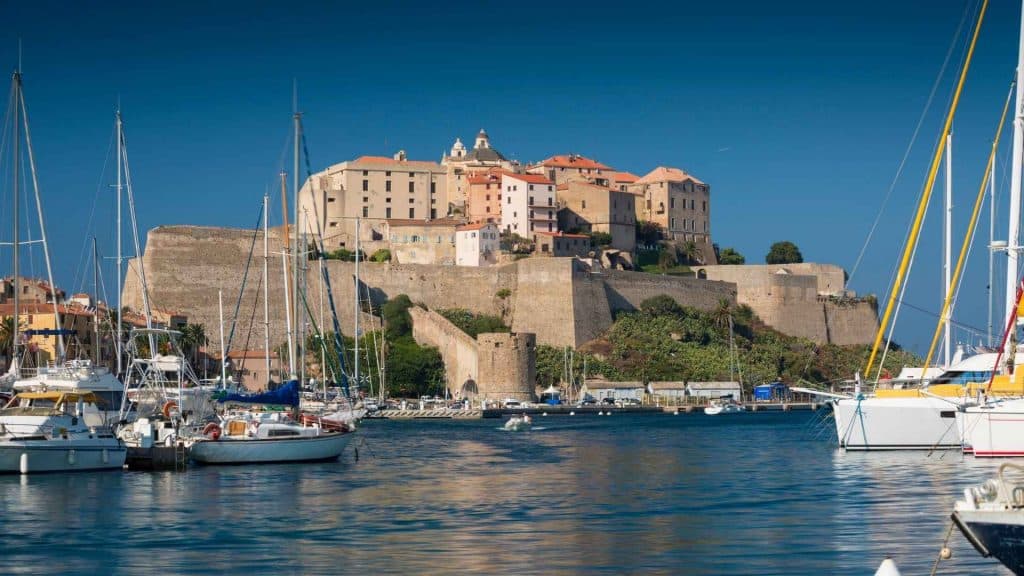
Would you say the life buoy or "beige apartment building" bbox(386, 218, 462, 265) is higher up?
"beige apartment building" bbox(386, 218, 462, 265)

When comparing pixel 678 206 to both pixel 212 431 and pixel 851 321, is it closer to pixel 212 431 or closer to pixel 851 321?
pixel 851 321

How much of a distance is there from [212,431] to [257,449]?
949mm

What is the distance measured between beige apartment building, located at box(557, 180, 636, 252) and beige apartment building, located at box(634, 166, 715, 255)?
3053 millimetres

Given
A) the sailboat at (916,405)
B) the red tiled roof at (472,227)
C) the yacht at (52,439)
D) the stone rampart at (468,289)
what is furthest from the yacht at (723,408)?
the yacht at (52,439)

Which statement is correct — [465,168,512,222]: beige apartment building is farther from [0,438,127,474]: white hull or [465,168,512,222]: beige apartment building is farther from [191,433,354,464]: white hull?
[0,438,127,474]: white hull

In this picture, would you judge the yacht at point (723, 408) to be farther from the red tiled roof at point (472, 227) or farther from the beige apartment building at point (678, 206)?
the beige apartment building at point (678, 206)

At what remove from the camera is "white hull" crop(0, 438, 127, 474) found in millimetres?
26125

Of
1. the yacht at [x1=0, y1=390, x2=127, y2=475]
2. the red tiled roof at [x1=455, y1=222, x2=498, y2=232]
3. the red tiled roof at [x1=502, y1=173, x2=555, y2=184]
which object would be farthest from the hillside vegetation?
the yacht at [x1=0, y1=390, x2=127, y2=475]

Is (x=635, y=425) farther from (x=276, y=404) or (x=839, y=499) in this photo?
(x=839, y=499)

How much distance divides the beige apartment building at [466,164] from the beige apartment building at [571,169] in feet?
6.49

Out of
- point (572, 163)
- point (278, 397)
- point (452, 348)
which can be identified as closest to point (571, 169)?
point (572, 163)

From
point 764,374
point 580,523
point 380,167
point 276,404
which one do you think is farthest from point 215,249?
point 580,523

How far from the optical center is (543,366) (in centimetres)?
6825

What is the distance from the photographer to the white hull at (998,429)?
25.7m
